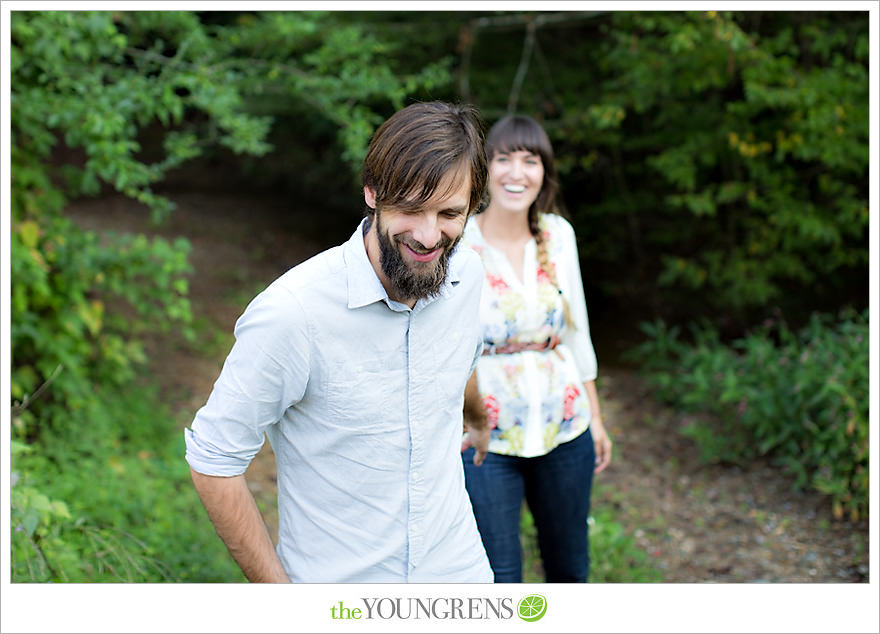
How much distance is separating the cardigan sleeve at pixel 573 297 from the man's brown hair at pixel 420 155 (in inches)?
44.9

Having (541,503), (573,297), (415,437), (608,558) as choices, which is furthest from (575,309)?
(608,558)

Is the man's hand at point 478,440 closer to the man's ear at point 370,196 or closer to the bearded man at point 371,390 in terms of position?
the bearded man at point 371,390

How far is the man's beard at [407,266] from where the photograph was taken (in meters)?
1.46

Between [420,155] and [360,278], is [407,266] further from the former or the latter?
[420,155]

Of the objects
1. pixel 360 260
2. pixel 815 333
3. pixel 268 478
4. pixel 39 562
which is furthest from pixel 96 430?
pixel 815 333

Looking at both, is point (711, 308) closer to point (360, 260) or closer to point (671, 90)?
point (671, 90)

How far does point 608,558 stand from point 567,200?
4985 mm

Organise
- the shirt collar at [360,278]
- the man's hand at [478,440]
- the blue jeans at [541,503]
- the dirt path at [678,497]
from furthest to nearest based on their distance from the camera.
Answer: the dirt path at [678,497]
the blue jeans at [541,503]
the man's hand at [478,440]
the shirt collar at [360,278]

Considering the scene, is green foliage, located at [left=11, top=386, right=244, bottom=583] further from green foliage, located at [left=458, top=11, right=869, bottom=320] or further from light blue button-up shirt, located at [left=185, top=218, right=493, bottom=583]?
green foliage, located at [left=458, top=11, right=869, bottom=320]

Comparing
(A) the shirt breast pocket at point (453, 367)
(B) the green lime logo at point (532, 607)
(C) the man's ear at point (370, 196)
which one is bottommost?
(B) the green lime logo at point (532, 607)

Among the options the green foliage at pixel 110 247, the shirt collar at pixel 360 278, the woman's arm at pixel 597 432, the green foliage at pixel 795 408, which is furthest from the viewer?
the green foliage at pixel 795 408

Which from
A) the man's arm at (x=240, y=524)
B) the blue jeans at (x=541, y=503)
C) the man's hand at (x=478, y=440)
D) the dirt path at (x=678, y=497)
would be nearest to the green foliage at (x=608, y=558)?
the dirt path at (x=678, y=497)

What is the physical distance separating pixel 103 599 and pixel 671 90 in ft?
18.6

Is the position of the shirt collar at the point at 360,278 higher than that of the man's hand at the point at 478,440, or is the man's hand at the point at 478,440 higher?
the shirt collar at the point at 360,278
